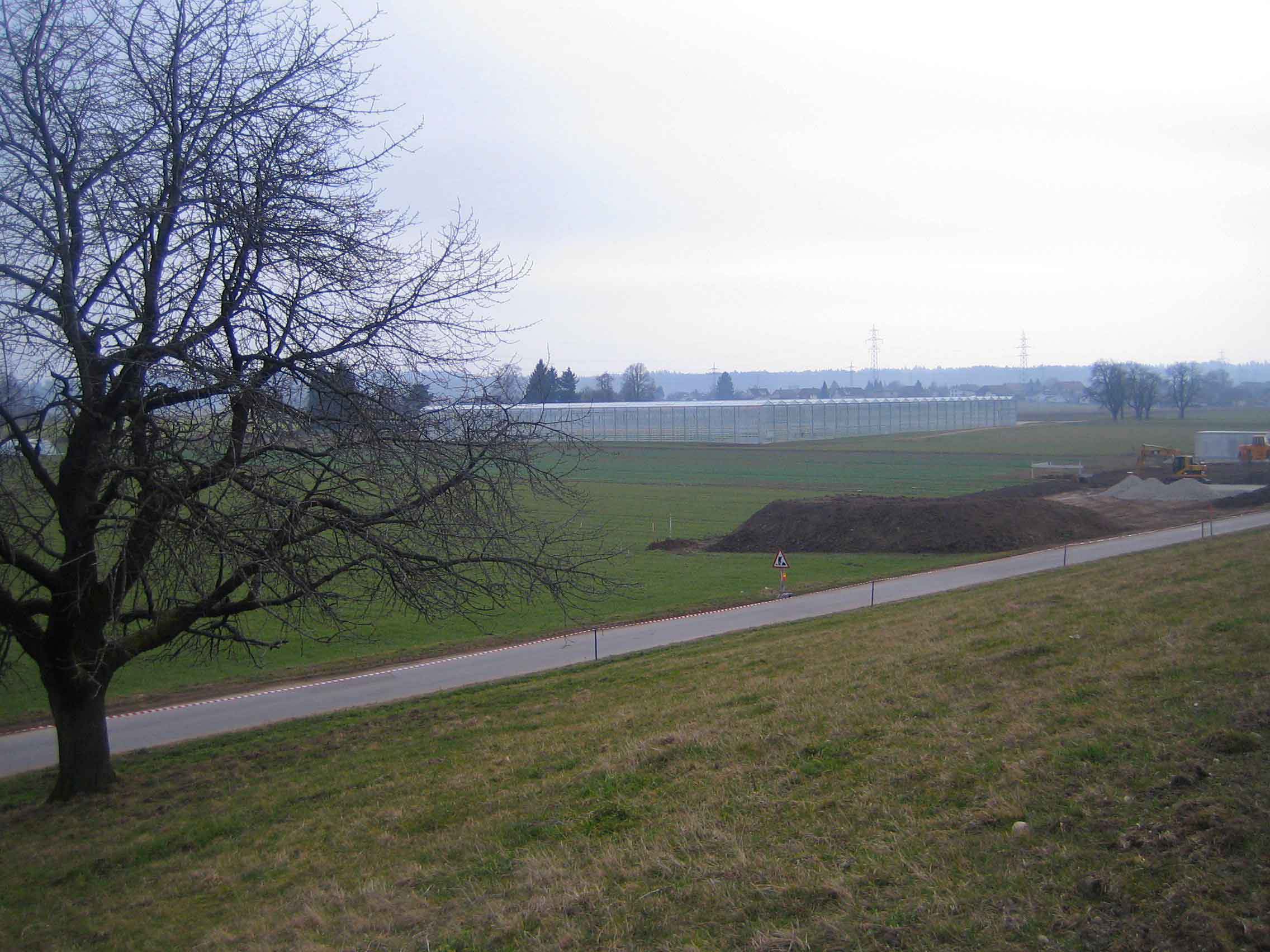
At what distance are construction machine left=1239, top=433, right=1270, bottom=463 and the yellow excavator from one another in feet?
13.4

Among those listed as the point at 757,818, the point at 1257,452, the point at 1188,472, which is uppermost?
the point at 757,818

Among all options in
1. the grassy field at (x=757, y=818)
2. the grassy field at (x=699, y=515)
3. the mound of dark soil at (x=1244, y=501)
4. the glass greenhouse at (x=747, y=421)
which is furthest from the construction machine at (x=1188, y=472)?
the glass greenhouse at (x=747, y=421)

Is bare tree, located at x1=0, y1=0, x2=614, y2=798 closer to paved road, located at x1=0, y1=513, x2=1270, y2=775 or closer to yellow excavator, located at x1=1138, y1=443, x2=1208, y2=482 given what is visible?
paved road, located at x1=0, y1=513, x2=1270, y2=775

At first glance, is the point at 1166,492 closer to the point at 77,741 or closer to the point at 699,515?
the point at 699,515

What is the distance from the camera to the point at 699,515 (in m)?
44.1

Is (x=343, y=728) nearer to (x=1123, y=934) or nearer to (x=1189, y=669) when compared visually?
(x=1189, y=669)

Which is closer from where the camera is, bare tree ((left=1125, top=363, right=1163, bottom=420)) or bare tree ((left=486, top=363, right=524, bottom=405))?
bare tree ((left=486, top=363, right=524, bottom=405))

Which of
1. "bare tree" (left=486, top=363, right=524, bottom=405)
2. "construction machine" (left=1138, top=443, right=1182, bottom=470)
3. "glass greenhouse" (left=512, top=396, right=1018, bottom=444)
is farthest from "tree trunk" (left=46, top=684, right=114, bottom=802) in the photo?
"glass greenhouse" (left=512, top=396, right=1018, bottom=444)

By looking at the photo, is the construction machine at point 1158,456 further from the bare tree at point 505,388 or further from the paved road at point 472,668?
the bare tree at point 505,388

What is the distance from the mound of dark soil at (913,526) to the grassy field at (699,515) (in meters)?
1.55

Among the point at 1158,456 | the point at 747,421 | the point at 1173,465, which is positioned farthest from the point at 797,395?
the point at 1173,465

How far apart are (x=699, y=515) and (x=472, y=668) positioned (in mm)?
26755

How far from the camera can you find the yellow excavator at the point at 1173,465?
5172 centimetres

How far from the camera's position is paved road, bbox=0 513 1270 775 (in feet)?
47.0
